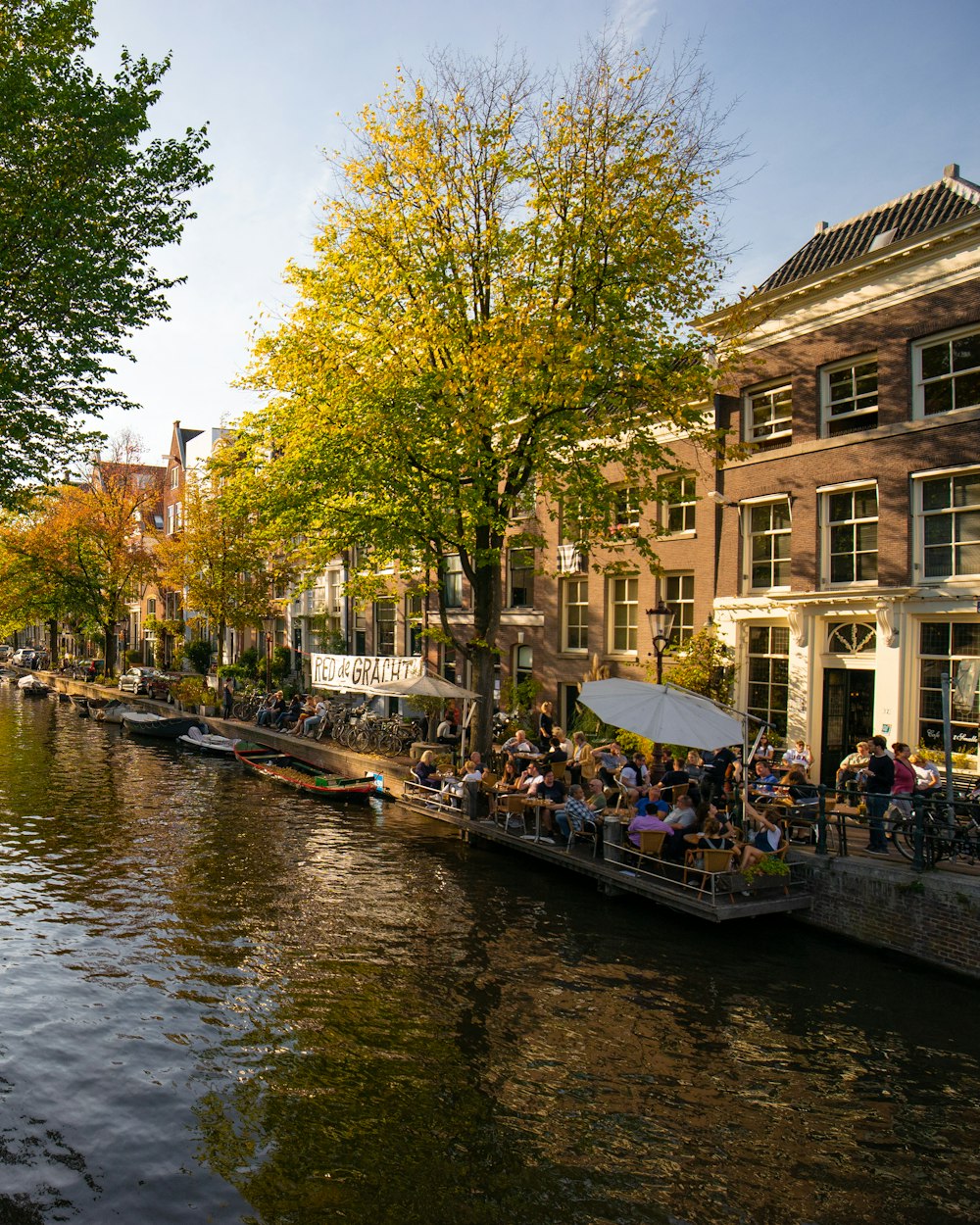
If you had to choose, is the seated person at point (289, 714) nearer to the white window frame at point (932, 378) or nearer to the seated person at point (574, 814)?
the seated person at point (574, 814)

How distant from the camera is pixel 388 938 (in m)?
12.7

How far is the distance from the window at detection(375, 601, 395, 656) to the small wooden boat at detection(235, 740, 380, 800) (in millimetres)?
7577

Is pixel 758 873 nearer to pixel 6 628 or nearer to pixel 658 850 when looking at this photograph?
pixel 658 850

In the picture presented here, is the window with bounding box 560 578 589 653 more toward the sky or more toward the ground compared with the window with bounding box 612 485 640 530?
more toward the ground

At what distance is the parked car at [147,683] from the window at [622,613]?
2626cm

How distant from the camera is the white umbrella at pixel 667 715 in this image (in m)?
12.5

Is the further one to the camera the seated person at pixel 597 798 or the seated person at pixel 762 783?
the seated person at pixel 597 798

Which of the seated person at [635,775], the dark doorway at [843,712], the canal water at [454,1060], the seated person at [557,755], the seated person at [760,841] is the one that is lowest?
the canal water at [454,1060]

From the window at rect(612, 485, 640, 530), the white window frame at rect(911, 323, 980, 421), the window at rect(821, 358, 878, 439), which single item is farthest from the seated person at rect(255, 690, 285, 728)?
the white window frame at rect(911, 323, 980, 421)

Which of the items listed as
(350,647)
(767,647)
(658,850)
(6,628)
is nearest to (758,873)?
(658,850)

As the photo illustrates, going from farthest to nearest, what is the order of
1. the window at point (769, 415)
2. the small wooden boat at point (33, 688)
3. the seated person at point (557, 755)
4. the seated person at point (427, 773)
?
1. the small wooden boat at point (33, 688)
2. the window at point (769, 415)
3. the seated person at point (427, 773)
4. the seated person at point (557, 755)

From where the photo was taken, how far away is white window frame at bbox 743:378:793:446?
2150 cm

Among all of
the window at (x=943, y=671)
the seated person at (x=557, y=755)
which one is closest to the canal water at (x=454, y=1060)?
the seated person at (x=557, y=755)

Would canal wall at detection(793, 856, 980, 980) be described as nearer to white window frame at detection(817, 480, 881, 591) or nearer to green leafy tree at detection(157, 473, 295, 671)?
white window frame at detection(817, 480, 881, 591)
